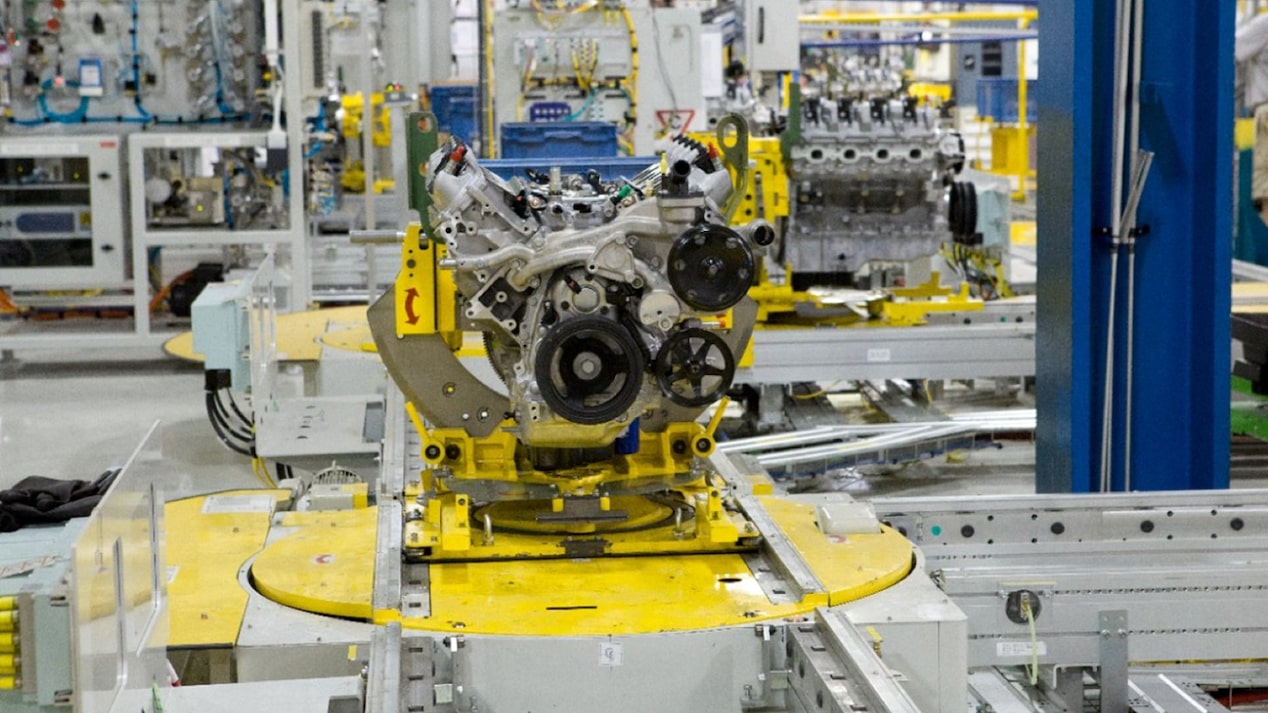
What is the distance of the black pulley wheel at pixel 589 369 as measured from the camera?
12.0 feet

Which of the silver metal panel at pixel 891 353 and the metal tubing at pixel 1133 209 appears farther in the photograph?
the silver metal panel at pixel 891 353

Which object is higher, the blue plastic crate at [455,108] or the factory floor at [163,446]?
the blue plastic crate at [455,108]

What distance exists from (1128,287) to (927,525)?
177cm

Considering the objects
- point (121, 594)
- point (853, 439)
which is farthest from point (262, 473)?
point (121, 594)

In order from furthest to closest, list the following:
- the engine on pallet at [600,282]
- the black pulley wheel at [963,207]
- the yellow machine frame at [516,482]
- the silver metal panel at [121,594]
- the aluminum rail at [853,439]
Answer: the black pulley wheel at [963,207] → the aluminum rail at [853,439] → the yellow machine frame at [516,482] → the engine on pallet at [600,282] → the silver metal panel at [121,594]

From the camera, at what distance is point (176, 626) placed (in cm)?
358

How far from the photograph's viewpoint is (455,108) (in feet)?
46.2

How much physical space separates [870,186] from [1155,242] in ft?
8.42

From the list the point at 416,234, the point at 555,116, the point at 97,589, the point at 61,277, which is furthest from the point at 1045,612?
the point at 61,277

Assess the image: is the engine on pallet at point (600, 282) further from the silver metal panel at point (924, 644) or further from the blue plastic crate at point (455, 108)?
the blue plastic crate at point (455, 108)

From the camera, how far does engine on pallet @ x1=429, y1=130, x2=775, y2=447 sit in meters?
3.65

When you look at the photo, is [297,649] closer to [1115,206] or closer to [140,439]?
[1115,206]

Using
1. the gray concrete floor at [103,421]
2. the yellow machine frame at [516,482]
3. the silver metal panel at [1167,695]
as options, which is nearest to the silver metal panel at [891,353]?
the gray concrete floor at [103,421]

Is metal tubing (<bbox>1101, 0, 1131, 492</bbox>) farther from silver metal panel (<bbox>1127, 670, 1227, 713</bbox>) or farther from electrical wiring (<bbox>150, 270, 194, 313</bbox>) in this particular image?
electrical wiring (<bbox>150, 270, 194, 313</bbox>)
